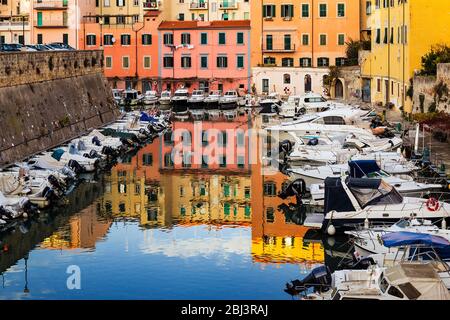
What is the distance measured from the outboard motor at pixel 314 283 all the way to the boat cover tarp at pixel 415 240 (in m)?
1.34

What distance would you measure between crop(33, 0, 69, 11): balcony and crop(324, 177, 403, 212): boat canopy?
48.8m

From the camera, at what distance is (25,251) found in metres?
23.6

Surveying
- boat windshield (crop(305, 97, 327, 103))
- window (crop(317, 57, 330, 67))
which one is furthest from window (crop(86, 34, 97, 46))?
boat windshield (crop(305, 97, 327, 103))

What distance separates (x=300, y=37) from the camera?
216ft

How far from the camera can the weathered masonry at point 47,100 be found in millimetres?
35375

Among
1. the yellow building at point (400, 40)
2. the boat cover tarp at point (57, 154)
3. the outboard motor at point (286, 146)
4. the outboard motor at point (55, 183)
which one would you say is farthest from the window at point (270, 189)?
the yellow building at point (400, 40)

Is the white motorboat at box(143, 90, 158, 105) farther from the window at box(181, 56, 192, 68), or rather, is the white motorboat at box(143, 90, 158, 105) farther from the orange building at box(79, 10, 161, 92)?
the window at box(181, 56, 192, 68)

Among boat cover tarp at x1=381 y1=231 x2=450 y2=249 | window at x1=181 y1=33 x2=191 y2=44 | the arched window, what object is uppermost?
window at x1=181 y1=33 x2=191 y2=44

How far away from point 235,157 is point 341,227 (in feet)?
53.1

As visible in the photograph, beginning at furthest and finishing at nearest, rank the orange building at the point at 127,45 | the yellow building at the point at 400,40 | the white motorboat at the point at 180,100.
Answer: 1. the orange building at the point at 127,45
2. the white motorboat at the point at 180,100
3. the yellow building at the point at 400,40

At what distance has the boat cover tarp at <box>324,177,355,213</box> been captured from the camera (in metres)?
24.2

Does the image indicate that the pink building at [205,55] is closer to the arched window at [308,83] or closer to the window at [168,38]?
the window at [168,38]

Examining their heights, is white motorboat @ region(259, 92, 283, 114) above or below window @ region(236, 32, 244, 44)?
below
